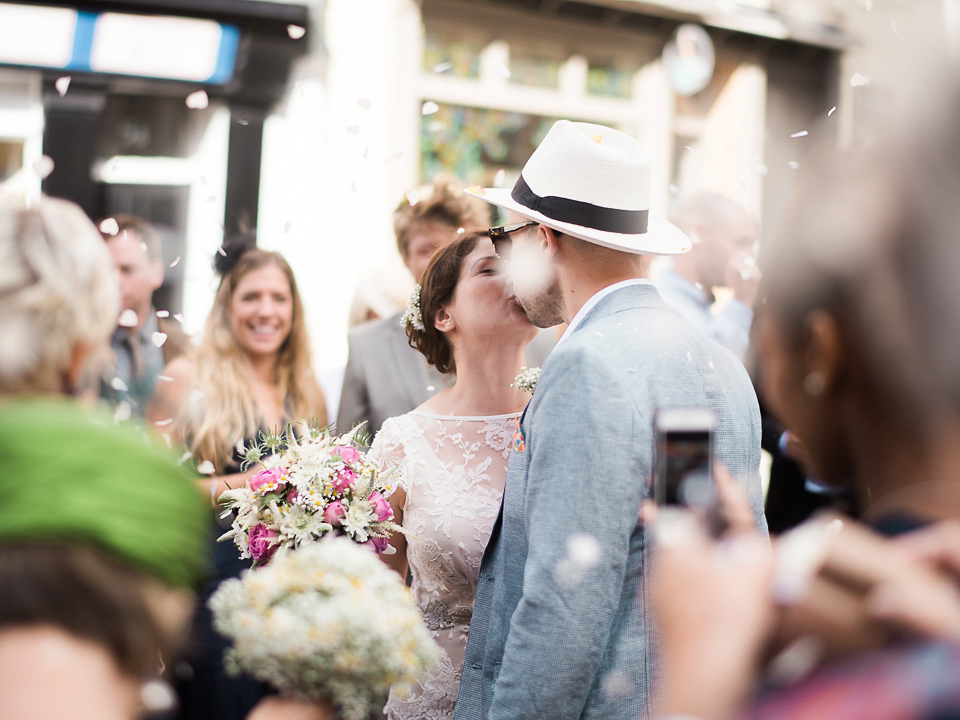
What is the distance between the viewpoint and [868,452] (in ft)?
3.59

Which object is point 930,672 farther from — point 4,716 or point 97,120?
point 97,120

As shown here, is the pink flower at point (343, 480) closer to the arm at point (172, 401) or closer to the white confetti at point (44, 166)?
the arm at point (172, 401)

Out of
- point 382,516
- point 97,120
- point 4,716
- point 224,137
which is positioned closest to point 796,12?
point 224,137

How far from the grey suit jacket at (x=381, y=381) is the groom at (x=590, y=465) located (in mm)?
1675

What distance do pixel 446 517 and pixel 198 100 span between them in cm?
593

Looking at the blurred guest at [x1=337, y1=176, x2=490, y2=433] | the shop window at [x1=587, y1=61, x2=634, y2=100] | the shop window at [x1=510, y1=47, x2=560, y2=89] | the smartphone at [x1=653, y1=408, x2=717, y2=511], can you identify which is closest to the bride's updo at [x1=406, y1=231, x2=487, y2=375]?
the blurred guest at [x1=337, y1=176, x2=490, y2=433]

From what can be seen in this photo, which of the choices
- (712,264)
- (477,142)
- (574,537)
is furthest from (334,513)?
(477,142)

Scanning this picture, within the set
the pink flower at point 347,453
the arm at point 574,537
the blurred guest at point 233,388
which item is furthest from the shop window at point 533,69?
the arm at point 574,537

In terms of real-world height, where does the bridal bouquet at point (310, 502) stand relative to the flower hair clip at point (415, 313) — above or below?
below

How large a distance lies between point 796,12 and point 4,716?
10796 mm

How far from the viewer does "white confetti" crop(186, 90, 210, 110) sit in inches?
299

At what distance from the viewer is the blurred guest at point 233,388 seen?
3.57m

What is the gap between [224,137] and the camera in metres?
7.71

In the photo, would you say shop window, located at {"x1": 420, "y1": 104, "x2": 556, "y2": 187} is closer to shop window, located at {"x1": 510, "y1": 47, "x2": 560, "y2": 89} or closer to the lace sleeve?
shop window, located at {"x1": 510, "y1": 47, "x2": 560, "y2": 89}
